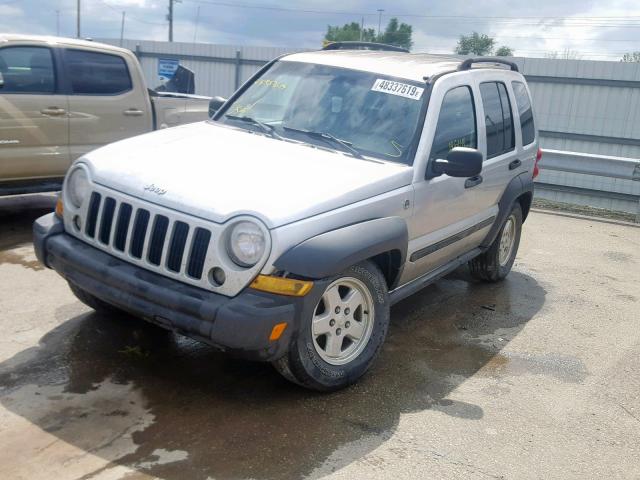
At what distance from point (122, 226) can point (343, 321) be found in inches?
53.4

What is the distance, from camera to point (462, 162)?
14.1ft

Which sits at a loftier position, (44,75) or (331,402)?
(44,75)

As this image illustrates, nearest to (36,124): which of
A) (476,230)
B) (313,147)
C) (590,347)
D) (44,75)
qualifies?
(44,75)

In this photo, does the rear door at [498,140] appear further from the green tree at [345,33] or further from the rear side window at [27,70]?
the green tree at [345,33]

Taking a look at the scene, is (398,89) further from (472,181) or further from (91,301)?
(91,301)

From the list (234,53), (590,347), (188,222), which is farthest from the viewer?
(234,53)

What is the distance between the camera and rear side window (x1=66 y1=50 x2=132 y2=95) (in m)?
7.00

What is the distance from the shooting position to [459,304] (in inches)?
232

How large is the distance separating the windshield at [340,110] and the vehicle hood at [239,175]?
185mm

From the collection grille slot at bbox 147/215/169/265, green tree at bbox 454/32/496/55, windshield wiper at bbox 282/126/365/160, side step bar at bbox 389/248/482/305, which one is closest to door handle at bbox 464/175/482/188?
side step bar at bbox 389/248/482/305

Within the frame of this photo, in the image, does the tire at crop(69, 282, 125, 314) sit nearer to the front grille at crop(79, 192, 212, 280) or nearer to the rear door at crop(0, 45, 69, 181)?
the front grille at crop(79, 192, 212, 280)

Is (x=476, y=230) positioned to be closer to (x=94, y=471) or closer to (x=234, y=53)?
(x=94, y=471)

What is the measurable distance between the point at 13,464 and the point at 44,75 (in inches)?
188

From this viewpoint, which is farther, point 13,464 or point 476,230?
point 476,230
